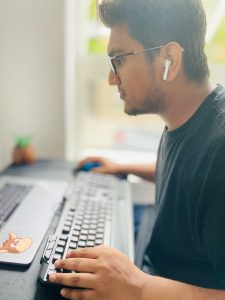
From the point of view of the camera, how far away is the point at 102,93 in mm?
1505

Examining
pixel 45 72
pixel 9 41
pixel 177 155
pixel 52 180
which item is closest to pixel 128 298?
pixel 177 155

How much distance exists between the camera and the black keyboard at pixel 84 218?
63cm

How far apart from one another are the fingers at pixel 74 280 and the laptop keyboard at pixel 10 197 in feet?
0.90

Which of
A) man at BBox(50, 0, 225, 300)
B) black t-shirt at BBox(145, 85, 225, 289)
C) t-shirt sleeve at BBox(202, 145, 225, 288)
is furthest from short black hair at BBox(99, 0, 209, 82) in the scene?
t-shirt sleeve at BBox(202, 145, 225, 288)

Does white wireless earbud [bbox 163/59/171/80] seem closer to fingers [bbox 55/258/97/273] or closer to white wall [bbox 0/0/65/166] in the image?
fingers [bbox 55/258/97/273]

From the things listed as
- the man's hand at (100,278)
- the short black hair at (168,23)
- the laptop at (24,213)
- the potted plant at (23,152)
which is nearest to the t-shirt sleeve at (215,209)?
the man's hand at (100,278)

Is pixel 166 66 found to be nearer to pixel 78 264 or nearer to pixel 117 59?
pixel 117 59

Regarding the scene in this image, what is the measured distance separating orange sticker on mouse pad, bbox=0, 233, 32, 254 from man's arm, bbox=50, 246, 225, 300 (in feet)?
0.44

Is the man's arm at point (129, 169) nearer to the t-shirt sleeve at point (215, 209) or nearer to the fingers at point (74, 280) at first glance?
the t-shirt sleeve at point (215, 209)

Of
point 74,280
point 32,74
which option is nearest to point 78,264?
point 74,280

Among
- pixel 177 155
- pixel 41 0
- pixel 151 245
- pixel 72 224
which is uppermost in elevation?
pixel 41 0

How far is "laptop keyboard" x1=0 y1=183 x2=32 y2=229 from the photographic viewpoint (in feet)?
2.71

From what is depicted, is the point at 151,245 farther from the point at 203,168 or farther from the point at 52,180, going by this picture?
the point at 52,180

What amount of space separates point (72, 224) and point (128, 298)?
0.25m
